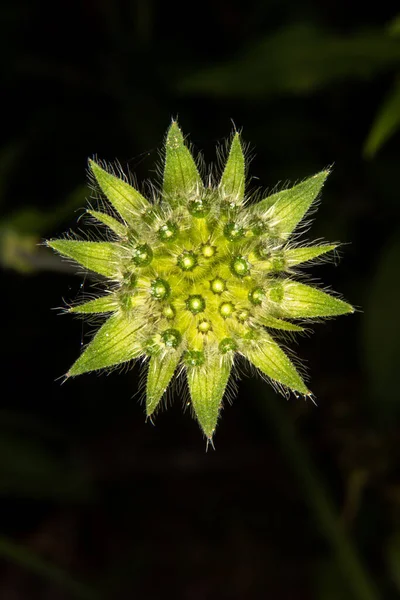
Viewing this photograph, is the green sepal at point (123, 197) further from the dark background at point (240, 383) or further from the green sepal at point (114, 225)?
the dark background at point (240, 383)

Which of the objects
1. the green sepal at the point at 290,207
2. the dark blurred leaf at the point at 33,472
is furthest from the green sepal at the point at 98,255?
the dark blurred leaf at the point at 33,472

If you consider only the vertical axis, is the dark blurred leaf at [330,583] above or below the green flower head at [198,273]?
below

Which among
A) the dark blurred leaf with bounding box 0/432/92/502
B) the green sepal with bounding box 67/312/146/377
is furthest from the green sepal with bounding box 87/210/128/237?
the dark blurred leaf with bounding box 0/432/92/502

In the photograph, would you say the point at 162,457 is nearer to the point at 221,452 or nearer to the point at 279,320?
the point at 221,452

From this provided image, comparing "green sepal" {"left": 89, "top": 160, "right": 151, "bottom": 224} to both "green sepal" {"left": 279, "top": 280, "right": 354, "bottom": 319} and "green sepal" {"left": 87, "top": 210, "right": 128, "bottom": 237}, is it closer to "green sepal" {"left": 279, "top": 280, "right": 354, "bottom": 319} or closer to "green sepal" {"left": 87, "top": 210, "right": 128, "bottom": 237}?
"green sepal" {"left": 87, "top": 210, "right": 128, "bottom": 237}

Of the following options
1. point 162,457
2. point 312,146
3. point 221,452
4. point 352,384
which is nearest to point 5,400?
point 162,457

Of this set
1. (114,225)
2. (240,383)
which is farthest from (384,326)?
(114,225)

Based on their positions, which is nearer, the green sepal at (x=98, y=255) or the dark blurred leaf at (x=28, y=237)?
the green sepal at (x=98, y=255)
